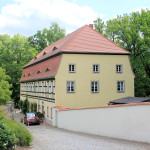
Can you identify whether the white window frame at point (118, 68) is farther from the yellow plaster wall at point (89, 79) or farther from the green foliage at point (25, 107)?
the green foliage at point (25, 107)

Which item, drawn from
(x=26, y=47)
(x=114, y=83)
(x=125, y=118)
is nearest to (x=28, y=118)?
(x=114, y=83)

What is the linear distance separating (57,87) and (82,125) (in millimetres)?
8898

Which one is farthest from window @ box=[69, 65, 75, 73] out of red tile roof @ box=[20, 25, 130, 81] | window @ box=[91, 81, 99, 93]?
window @ box=[91, 81, 99, 93]

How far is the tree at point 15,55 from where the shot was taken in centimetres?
5419

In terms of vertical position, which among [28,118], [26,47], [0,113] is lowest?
[28,118]

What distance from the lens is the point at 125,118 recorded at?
16531 mm

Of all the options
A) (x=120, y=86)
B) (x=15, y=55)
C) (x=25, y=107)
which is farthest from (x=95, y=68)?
(x=15, y=55)

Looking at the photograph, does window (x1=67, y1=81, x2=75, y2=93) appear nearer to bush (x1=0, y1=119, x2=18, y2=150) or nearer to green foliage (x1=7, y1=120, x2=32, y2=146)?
green foliage (x1=7, y1=120, x2=32, y2=146)

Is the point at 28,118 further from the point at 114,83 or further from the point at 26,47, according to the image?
the point at 26,47

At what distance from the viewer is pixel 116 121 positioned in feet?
56.7

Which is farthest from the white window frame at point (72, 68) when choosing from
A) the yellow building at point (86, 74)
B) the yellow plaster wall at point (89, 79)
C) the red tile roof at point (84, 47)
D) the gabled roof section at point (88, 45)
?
the gabled roof section at point (88, 45)

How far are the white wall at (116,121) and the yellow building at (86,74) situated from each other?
278 inches

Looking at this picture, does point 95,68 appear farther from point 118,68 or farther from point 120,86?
point 120,86

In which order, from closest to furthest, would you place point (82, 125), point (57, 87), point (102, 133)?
1. point (102, 133)
2. point (82, 125)
3. point (57, 87)
